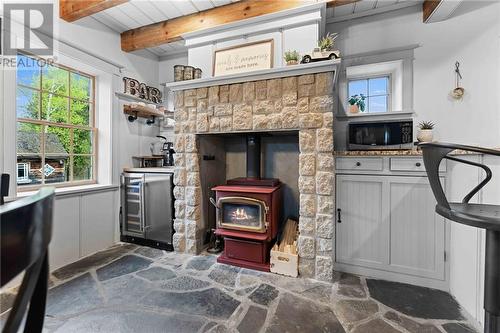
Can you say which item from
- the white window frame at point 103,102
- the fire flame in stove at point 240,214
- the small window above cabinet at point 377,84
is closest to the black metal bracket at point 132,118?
the white window frame at point 103,102

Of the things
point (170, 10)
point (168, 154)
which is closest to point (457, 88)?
point (170, 10)

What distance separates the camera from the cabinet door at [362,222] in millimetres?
2133

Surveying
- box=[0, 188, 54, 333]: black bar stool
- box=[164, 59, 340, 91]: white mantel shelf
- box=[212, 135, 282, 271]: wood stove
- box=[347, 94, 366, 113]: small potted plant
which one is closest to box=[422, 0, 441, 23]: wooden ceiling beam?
box=[347, 94, 366, 113]: small potted plant

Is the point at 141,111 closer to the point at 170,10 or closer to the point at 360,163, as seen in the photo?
the point at 170,10

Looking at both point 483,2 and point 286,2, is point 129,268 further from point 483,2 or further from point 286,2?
point 483,2

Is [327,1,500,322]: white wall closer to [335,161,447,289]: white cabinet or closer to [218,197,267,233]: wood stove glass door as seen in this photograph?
[335,161,447,289]: white cabinet

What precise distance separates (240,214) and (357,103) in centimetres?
187

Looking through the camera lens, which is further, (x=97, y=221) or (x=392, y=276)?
(x=97, y=221)

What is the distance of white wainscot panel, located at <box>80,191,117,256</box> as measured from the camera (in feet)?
8.63

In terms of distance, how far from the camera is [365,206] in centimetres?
219

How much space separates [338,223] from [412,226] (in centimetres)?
61

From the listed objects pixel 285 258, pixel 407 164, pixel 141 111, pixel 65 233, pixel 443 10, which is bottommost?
pixel 285 258

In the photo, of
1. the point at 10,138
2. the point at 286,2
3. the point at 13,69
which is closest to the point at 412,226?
the point at 286,2

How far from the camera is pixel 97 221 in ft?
9.12
